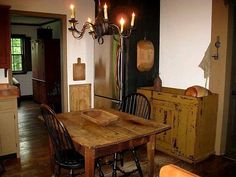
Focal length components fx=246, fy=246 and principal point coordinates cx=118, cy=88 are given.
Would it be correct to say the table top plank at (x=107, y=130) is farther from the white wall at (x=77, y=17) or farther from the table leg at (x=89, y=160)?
the white wall at (x=77, y=17)

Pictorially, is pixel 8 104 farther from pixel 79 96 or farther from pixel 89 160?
pixel 89 160

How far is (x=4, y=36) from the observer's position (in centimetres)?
330

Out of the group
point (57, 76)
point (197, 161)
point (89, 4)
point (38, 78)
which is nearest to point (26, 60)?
point (38, 78)

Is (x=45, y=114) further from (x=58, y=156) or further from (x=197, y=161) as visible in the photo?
(x=197, y=161)

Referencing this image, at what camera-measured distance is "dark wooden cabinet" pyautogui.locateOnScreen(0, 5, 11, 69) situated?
328cm

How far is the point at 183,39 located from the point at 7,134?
2.88 m

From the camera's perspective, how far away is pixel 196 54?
366 centimetres

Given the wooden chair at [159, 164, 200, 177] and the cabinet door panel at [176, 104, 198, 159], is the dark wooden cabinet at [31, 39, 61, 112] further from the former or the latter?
the wooden chair at [159, 164, 200, 177]

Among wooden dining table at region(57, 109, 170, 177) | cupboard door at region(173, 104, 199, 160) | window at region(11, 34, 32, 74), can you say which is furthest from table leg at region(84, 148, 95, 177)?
window at region(11, 34, 32, 74)

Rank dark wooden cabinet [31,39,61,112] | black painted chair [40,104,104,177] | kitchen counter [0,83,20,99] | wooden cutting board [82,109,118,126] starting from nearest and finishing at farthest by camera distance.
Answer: black painted chair [40,104,104,177] < wooden cutting board [82,109,118,126] < kitchen counter [0,83,20,99] < dark wooden cabinet [31,39,61,112]

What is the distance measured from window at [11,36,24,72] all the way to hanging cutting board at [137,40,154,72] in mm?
5183

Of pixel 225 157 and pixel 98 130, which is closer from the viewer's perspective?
pixel 98 130

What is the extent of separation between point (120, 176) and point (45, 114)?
1.15 metres

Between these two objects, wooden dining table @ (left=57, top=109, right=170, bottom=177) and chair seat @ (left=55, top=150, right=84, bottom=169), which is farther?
chair seat @ (left=55, top=150, right=84, bottom=169)
